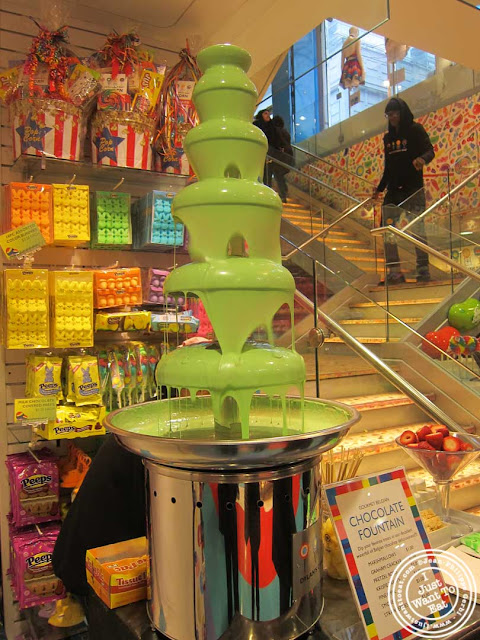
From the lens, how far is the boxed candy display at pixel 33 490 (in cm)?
258

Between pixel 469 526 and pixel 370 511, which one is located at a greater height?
pixel 370 511

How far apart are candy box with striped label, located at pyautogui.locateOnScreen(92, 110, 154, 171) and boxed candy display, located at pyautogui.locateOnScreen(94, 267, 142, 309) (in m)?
0.55

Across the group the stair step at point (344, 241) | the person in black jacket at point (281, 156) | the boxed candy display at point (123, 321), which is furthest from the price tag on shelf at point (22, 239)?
the person in black jacket at point (281, 156)

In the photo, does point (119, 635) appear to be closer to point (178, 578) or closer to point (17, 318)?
point (178, 578)

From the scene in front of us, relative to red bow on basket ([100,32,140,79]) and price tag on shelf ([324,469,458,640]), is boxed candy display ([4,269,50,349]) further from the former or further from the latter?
price tag on shelf ([324,469,458,640])

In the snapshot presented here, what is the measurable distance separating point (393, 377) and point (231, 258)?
7.48 ft

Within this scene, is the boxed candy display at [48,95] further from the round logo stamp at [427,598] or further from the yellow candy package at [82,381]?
the round logo stamp at [427,598]

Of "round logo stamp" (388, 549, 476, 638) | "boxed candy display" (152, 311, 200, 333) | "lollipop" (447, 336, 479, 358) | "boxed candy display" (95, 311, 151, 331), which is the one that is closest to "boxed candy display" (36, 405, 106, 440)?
"boxed candy display" (95, 311, 151, 331)

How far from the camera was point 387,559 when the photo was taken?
1.04 metres

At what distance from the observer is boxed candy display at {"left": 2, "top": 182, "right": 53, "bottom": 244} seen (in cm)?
253

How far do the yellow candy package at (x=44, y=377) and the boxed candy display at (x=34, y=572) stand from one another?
695mm

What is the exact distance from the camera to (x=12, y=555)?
2.68 m

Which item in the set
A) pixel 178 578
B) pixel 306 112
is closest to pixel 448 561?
pixel 178 578

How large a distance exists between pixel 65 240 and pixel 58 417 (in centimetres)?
86
